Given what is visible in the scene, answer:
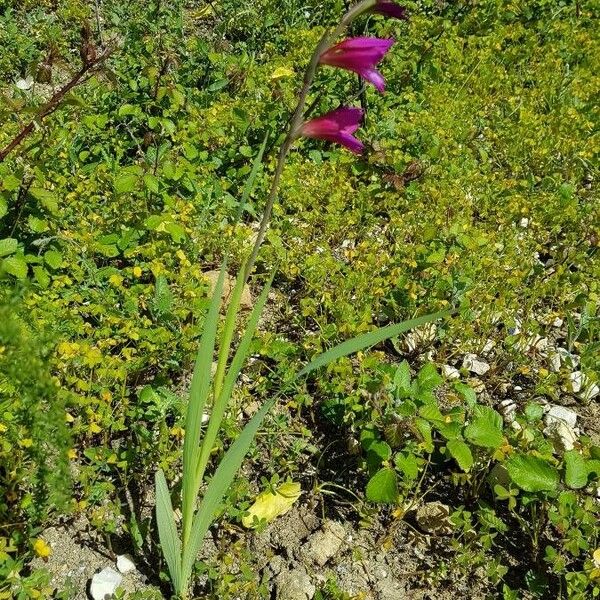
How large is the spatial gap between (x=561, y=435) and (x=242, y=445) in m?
1.50

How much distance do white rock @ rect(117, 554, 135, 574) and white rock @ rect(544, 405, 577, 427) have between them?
172cm

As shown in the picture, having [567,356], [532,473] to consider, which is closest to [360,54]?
[532,473]

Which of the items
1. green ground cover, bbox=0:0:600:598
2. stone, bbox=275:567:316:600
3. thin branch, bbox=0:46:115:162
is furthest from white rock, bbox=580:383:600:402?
thin branch, bbox=0:46:115:162

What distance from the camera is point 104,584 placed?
207 cm

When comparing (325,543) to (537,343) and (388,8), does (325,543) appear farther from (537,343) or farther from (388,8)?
(388,8)

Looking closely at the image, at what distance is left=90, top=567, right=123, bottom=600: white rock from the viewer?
2.06 metres

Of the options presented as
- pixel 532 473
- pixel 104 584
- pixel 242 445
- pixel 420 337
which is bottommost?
pixel 420 337

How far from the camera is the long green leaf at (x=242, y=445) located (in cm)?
169

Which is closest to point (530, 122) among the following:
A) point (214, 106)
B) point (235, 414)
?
point (214, 106)

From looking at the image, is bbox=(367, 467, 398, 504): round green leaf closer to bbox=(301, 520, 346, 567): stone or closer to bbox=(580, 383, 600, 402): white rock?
bbox=(301, 520, 346, 567): stone

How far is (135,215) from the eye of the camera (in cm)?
317

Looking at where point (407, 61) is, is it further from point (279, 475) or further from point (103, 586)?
point (103, 586)

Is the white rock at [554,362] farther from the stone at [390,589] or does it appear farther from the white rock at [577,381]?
the stone at [390,589]

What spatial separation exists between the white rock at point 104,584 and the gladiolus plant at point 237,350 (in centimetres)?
20
